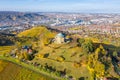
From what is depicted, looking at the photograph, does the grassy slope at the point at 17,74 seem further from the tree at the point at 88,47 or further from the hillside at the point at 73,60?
the tree at the point at 88,47

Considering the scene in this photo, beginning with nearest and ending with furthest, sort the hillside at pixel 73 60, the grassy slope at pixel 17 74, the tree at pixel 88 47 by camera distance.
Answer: the grassy slope at pixel 17 74 → the hillside at pixel 73 60 → the tree at pixel 88 47

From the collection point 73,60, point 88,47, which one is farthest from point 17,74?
point 88,47

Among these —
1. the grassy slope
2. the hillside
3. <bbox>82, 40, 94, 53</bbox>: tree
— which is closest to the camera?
the grassy slope

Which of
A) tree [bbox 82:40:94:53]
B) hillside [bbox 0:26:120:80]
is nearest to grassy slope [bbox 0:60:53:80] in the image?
hillside [bbox 0:26:120:80]

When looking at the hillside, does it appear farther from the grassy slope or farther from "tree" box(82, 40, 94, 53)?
the grassy slope

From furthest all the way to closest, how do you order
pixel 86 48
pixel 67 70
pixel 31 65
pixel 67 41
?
pixel 67 41, pixel 86 48, pixel 31 65, pixel 67 70

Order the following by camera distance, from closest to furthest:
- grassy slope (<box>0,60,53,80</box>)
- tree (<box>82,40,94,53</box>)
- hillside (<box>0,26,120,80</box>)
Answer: grassy slope (<box>0,60,53,80</box>)
hillside (<box>0,26,120,80</box>)
tree (<box>82,40,94,53</box>)

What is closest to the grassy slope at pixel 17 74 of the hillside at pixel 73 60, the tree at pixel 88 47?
the hillside at pixel 73 60

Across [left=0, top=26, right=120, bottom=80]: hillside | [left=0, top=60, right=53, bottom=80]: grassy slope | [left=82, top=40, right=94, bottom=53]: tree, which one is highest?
[left=82, top=40, right=94, bottom=53]: tree

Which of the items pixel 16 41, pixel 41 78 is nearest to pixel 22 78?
pixel 41 78

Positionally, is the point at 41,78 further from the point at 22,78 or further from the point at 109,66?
the point at 109,66

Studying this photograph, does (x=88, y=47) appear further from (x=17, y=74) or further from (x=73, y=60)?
(x=17, y=74)
